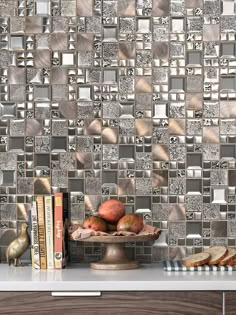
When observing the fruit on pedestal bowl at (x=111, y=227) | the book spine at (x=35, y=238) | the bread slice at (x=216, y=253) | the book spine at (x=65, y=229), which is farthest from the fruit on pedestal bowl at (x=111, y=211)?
the bread slice at (x=216, y=253)

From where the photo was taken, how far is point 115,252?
3096mm

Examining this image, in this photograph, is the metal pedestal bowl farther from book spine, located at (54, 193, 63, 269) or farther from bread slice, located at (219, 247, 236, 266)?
bread slice, located at (219, 247, 236, 266)

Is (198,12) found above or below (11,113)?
above

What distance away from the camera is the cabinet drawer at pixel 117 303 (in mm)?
2770

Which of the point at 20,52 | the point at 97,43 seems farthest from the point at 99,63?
the point at 20,52

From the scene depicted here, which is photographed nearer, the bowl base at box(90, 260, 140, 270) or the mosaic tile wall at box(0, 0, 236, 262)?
the bowl base at box(90, 260, 140, 270)

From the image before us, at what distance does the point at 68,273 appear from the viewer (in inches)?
117

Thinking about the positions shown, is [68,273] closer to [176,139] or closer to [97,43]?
[176,139]

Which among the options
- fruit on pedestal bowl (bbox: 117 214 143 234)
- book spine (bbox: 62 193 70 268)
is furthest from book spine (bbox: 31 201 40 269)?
fruit on pedestal bowl (bbox: 117 214 143 234)

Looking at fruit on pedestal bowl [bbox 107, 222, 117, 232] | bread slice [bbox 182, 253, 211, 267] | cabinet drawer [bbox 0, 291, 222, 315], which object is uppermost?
fruit on pedestal bowl [bbox 107, 222, 117, 232]

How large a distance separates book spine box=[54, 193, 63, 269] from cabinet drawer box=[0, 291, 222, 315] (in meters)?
0.32

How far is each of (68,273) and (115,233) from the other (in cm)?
23

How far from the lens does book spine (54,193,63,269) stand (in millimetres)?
3096

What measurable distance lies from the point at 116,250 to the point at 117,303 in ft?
1.15
